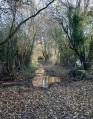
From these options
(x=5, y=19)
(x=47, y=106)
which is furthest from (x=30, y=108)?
(x=5, y=19)

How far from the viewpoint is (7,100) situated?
6254mm

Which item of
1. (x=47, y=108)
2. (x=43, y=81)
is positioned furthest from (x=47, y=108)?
(x=43, y=81)

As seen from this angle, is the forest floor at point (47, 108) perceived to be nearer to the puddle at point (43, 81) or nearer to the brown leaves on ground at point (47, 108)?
the brown leaves on ground at point (47, 108)

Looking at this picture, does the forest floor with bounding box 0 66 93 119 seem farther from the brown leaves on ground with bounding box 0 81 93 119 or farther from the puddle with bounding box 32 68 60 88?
the puddle with bounding box 32 68 60 88

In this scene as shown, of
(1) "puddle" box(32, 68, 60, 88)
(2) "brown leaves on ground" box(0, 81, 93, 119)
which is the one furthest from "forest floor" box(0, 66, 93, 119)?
(1) "puddle" box(32, 68, 60, 88)

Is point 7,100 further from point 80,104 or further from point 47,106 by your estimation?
point 80,104

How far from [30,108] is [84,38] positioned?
10.3 meters

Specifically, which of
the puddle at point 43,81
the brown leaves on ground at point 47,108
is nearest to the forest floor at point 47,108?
the brown leaves on ground at point 47,108

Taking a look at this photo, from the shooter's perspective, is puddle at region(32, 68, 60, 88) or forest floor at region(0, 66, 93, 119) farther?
puddle at region(32, 68, 60, 88)

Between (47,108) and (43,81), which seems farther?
(43,81)

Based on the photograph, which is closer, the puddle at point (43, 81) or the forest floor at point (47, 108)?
the forest floor at point (47, 108)

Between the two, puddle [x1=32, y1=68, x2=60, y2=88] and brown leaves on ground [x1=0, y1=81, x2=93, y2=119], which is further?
puddle [x1=32, y1=68, x2=60, y2=88]

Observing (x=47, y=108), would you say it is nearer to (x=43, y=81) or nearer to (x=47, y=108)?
(x=47, y=108)

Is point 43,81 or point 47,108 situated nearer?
point 47,108
